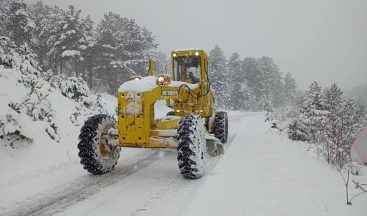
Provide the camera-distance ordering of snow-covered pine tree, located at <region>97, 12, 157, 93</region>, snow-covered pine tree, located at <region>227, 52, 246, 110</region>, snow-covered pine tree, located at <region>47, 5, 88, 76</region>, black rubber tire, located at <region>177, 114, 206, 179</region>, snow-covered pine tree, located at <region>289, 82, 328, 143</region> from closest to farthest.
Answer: black rubber tire, located at <region>177, 114, 206, 179</region>
snow-covered pine tree, located at <region>289, 82, 328, 143</region>
snow-covered pine tree, located at <region>47, 5, 88, 76</region>
snow-covered pine tree, located at <region>97, 12, 157, 93</region>
snow-covered pine tree, located at <region>227, 52, 246, 110</region>

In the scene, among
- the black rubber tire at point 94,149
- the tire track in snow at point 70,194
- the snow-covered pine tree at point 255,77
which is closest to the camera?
the tire track in snow at point 70,194

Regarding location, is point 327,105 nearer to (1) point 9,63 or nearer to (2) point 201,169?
(2) point 201,169

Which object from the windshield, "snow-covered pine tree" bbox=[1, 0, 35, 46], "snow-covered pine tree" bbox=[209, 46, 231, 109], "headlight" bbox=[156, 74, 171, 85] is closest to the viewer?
"headlight" bbox=[156, 74, 171, 85]

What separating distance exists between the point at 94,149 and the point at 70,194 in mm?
1400

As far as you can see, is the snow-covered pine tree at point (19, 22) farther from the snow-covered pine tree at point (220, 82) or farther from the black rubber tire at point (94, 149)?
the black rubber tire at point (94, 149)

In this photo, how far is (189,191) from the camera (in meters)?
5.84

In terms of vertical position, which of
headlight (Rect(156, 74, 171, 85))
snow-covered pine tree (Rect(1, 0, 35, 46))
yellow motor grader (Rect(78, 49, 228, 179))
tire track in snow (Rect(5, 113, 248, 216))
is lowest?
tire track in snow (Rect(5, 113, 248, 216))

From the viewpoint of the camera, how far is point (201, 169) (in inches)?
263

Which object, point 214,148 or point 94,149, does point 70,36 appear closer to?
point 214,148

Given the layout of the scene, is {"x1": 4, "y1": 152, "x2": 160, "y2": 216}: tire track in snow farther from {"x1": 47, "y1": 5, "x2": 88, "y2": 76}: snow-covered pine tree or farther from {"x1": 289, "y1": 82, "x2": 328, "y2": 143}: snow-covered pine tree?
{"x1": 47, "y1": 5, "x2": 88, "y2": 76}: snow-covered pine tree

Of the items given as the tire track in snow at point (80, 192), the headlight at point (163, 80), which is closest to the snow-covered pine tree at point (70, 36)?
the headlight at point (163, 80)

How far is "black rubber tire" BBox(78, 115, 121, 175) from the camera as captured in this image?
22.6 ft

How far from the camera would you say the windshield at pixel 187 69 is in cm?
1021

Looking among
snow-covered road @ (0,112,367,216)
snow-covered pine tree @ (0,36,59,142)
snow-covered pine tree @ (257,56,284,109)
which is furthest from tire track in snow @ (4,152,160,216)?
snow-covered pine tree @ (257,56,284,109)
